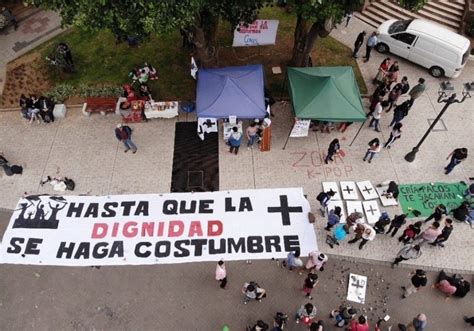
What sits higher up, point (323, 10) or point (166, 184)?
point (323, 10)

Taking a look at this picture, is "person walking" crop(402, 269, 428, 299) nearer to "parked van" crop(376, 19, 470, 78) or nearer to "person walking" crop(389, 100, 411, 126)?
"person walking" crop(389, 100, 411, 126)

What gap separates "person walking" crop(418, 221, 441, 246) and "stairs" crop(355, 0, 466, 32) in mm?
13142

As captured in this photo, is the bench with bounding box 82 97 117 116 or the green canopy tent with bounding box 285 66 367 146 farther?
the bench with bounding box 82 97 117 116

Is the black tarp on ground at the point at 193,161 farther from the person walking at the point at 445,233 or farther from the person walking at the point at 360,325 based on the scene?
the person walking at the point at 445,233

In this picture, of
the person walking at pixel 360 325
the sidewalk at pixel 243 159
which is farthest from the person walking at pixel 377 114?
the person walking at pixel 360 325

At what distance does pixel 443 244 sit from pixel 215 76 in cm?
1075

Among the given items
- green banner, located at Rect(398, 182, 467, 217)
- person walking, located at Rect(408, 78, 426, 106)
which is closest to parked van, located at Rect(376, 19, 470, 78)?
person walking, located at Rect(408, 78, 426, 106)

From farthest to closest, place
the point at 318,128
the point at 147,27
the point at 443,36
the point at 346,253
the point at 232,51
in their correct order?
the point at 232,51 < the point at 443,36 < the point at 318,128 < the point at 346,253 < the point at 147,27

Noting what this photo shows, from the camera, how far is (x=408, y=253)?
12.9 m

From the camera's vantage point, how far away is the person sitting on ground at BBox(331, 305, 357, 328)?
11.5m

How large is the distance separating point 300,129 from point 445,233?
6.34m

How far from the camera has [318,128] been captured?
17062 mm

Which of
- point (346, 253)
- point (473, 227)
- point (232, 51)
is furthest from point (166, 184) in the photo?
point (473, 227)

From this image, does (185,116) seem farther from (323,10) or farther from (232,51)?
(323,10)
